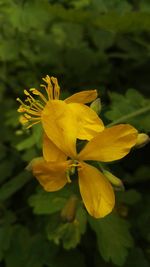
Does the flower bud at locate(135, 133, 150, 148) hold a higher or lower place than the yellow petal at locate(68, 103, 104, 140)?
lower

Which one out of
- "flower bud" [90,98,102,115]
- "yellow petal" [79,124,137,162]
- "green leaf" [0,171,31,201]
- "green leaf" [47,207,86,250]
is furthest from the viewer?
"green leaf" [0,171,31,201]

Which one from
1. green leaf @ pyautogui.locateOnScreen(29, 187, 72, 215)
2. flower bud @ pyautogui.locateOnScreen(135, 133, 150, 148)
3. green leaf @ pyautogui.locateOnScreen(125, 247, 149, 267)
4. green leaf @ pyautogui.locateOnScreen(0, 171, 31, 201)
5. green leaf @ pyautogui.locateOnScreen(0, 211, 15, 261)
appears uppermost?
flower bud @ pyautogui.locateOnScreen(135, 133, 150, 148)

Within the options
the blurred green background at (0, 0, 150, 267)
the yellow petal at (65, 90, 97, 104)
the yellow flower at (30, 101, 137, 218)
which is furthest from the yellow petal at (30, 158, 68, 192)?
the blurred green background at (0, 0, 150, 267)

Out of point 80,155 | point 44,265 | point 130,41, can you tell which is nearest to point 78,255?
point 44,265

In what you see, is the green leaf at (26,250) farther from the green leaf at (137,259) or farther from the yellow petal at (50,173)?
the yellow petal at (50,173)

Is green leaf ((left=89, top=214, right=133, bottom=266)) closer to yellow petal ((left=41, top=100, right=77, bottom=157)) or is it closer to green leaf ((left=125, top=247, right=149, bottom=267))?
green leaf ((left=125, top=247, right=149, bottom=267))

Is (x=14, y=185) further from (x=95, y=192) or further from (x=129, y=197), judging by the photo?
(x=95, y=192)

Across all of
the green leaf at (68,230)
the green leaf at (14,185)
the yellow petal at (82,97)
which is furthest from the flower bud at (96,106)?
the green leaf at (14,185)

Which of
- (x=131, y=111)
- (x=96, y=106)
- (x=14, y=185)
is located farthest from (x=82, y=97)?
(x=14, y=185)

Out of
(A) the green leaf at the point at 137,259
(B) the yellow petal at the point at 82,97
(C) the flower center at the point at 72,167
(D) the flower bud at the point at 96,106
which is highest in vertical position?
(B) the yellow petal at the point at 82,97
